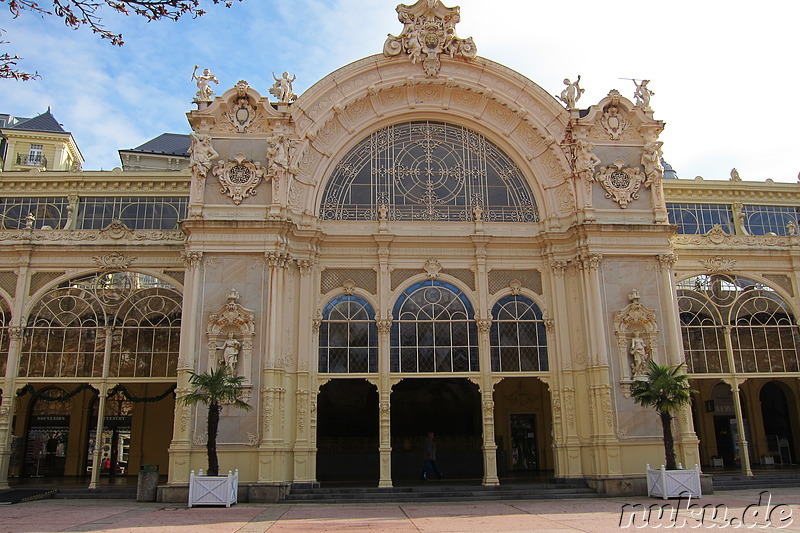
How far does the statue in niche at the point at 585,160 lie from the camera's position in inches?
976

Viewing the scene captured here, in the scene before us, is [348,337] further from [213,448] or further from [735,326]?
[735,326]

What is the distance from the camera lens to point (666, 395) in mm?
20062

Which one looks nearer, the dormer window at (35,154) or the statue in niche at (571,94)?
the statue in niche at (571,94)

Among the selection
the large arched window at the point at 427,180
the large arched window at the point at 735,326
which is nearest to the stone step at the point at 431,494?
the large arched window at the point at 735,326

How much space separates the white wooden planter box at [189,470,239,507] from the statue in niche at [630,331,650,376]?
13.6 meters

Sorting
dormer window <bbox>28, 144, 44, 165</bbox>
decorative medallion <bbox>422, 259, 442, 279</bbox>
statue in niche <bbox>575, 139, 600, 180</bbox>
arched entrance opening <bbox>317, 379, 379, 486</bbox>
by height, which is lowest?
arched entrance opening <bbox>317, 379, 379, 486</bbox>

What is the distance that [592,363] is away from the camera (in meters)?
23.1

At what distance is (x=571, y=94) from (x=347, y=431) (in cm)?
1695

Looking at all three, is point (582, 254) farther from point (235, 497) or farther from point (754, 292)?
point (235, 497)

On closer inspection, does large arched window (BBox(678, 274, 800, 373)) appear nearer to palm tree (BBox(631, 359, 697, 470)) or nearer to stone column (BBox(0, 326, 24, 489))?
palm tree (BBox(631, 359, 697, 470))

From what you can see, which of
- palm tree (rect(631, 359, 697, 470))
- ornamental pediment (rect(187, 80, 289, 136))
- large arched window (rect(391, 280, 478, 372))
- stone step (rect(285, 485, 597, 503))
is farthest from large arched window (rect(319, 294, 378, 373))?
palm tree (rect(631, 359, 697, 470))

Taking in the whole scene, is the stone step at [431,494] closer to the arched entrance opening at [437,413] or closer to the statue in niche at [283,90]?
the arched entrance opening at [437,413]

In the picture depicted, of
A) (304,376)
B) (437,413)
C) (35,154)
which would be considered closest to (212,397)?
(304,376)

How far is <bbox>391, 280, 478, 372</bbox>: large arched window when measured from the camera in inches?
944
